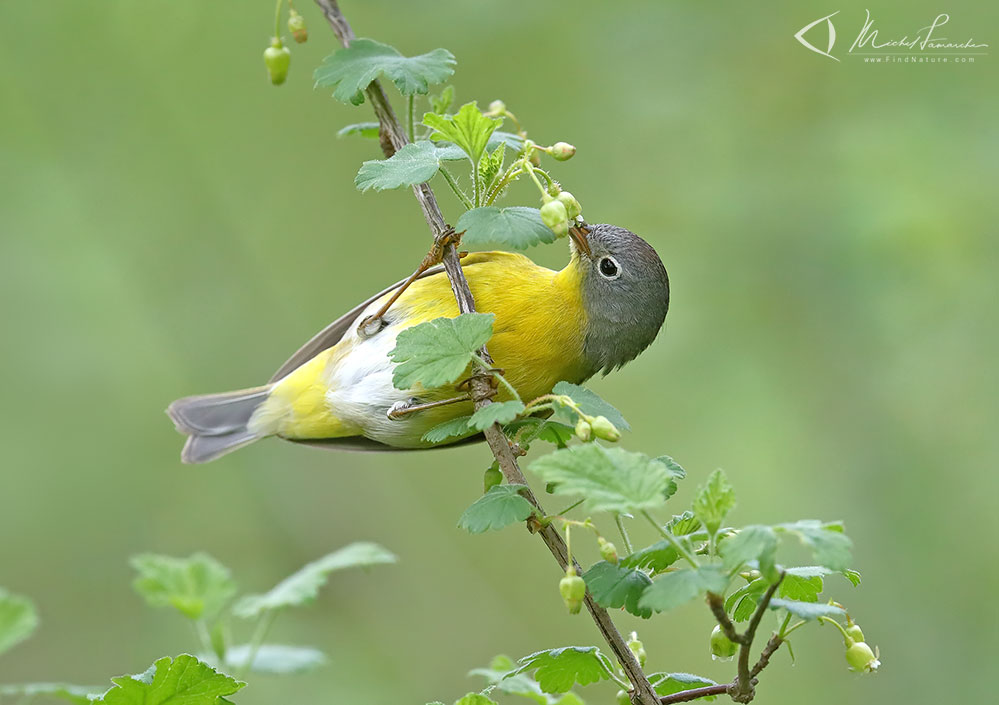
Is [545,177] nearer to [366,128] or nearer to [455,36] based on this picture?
[366,128]

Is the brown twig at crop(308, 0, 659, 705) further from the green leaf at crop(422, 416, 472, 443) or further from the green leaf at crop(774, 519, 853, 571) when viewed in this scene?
the green leaf at crop(774, 519, 853, 571)

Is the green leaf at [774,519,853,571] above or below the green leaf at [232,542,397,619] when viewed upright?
above

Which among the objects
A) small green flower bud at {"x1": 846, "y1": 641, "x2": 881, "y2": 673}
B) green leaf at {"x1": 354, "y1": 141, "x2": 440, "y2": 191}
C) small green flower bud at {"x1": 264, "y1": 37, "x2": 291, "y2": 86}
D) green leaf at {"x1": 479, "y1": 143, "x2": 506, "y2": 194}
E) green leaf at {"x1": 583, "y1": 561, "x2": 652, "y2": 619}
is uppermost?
small green flower bud at {"x1": 264, "y1": 37, "x2": 291, "y2": 86}

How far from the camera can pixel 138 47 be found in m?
6.35

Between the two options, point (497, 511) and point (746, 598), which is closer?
point (497, 511)

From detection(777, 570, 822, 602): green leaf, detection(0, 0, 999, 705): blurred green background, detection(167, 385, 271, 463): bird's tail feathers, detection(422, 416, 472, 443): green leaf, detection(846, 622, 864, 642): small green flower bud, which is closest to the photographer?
detection(846, 622, 864, 642): small green flower bud

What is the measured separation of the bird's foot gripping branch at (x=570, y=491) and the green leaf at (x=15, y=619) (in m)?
1.17

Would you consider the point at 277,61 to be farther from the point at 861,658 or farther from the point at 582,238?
the point at 861,658

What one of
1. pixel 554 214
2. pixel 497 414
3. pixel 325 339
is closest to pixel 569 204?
pixel 554 214

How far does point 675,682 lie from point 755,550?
726 millimetres

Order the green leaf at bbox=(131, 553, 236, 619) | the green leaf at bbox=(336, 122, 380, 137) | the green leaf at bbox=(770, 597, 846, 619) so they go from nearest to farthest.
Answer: the green leaf at bbox=(770, 597, 846, 619), the green leaf at bbox=(336, 122, 380, 137), the green leaf at bbox=(131, 553, 236, 619)

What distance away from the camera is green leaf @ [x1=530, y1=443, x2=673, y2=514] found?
5.31ft

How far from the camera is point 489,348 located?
3586 millimetres

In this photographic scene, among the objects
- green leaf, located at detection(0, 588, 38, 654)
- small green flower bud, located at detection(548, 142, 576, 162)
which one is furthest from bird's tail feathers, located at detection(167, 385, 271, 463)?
small green flower bud, located at detection(548, 142, 576, 162)
